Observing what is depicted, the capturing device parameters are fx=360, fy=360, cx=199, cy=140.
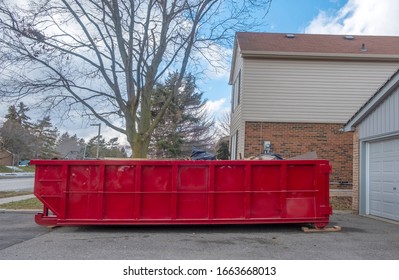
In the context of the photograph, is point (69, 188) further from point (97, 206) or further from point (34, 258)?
point (34, 258)

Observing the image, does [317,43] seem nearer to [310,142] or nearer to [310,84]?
[310,84]

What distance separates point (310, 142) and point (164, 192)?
813cm

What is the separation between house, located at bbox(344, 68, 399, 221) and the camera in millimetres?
10086

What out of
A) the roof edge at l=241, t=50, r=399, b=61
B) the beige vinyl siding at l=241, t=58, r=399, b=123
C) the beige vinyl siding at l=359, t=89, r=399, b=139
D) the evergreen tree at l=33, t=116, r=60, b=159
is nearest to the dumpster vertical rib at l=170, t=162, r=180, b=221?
the beige vinyl siding at l=359, t=89, r=399, b=139

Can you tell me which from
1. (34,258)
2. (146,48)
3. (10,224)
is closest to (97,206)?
(34,258)

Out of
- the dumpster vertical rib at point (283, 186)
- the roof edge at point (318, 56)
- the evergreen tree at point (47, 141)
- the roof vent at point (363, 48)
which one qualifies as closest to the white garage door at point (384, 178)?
the dumpster vertical rib at point (283, 186)

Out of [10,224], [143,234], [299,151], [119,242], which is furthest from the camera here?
[299,151]

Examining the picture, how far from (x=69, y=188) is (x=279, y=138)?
879cm

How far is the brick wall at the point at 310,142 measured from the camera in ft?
46.4

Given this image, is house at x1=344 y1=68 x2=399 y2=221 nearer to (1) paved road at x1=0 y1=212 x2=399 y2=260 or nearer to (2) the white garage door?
(2) the white garage door

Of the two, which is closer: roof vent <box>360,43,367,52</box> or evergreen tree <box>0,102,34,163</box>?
roof vent <box>360,43,367,52</box>

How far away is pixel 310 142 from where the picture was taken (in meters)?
14.3

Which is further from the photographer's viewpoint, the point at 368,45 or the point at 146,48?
the point at 368,45

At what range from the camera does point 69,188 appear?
8.16 m
